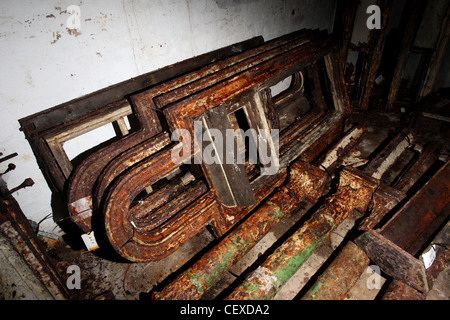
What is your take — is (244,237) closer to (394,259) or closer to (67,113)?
(394,259)

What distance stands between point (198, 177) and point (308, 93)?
2234 millimetres

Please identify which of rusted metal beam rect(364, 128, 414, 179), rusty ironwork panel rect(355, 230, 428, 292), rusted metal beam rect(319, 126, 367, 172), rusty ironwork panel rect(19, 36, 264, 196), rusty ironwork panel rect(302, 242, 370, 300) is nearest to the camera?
rusty ironwork panel rect(355, 230, 428, 292)

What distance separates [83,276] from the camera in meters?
2.21

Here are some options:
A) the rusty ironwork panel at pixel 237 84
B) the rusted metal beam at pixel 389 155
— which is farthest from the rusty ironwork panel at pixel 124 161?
the rusted metal beam at pixel 389 155

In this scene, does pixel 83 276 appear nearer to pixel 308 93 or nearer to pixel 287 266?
pixel 287 266

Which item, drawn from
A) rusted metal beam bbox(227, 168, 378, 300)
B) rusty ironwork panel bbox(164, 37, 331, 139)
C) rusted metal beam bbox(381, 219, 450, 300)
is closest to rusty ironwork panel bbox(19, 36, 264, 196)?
rusty ironwork panel bbox(164, 37, 331, 139)

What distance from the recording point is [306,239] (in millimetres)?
1941

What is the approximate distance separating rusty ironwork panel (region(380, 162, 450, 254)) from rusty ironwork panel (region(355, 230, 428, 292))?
0.38 feet

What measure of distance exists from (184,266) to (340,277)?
1346 millimetres

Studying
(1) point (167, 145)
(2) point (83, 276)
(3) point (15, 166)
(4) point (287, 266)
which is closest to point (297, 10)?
(1) point (167, 145)

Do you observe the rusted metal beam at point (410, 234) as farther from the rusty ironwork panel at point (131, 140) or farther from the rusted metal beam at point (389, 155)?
the rusty ironwork panel at point (131, 140)

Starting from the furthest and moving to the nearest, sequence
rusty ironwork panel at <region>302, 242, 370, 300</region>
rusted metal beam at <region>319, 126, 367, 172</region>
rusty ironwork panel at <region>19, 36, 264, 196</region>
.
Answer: rusted metal beam at <region>319, 126, 367, 172</region>, rusty ironwork panel at <region>19, 36, 264, 196</region>, rusty ironwork panel at <region>302, 242, 370, 300</region>

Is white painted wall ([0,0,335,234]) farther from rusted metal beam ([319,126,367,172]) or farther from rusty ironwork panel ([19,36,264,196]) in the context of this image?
rusted metal beam ([319,126,367,172])

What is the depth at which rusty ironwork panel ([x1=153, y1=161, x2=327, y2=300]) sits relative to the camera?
5.72 feet
